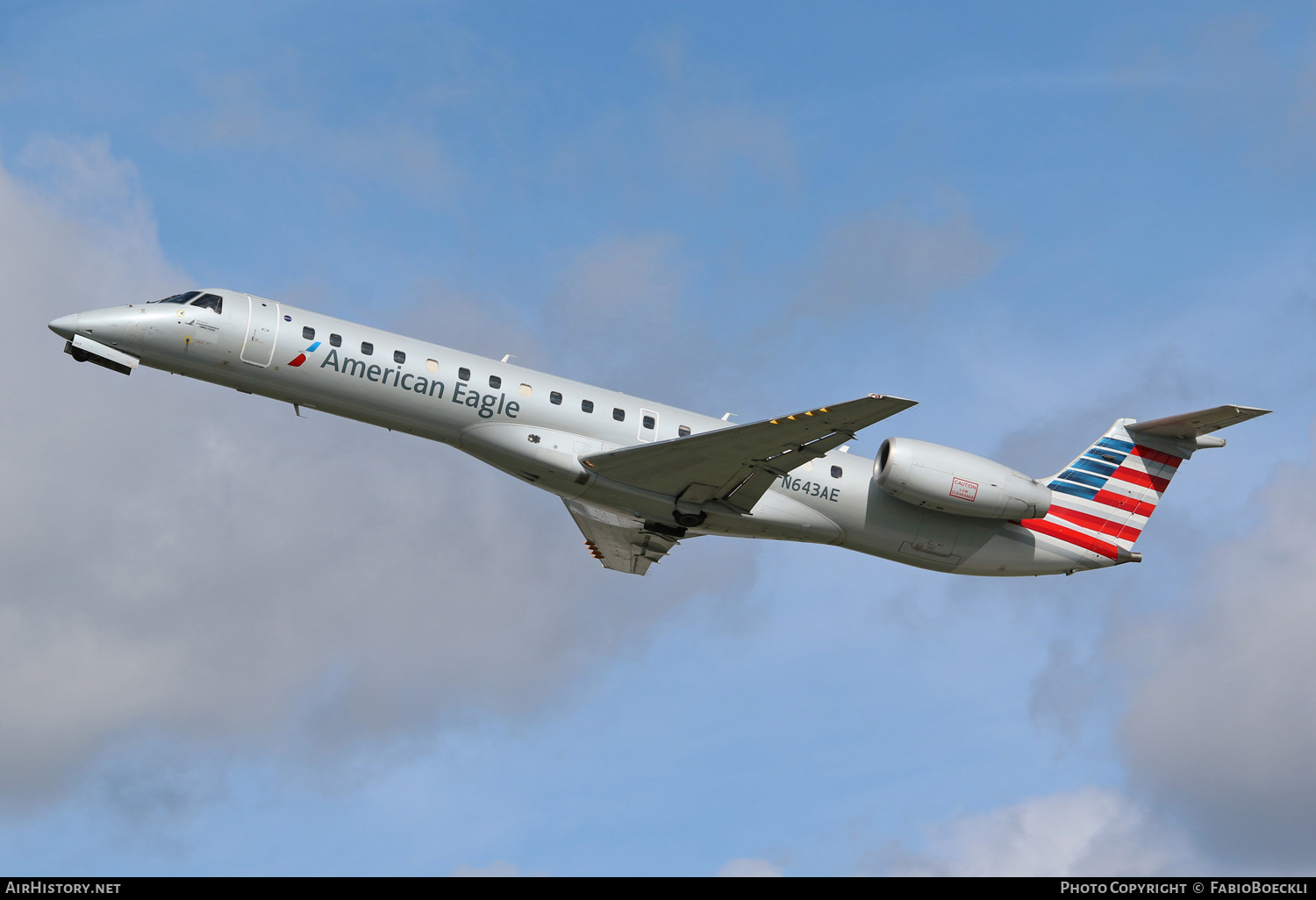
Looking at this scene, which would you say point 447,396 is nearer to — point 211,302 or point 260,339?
point 260,339

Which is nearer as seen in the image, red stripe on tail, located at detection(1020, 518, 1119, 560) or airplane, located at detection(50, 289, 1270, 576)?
airplane, located at detection(50, 289, 1270, 576)

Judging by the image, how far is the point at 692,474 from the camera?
28.6 m

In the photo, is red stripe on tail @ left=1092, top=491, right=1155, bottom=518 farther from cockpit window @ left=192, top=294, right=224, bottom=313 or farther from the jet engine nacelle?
cockpit window @ left=192, top=294, right=224, bottom=313

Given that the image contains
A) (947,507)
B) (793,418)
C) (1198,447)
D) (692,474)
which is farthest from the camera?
(1198,447)

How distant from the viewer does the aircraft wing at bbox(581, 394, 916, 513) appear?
26469 millimetres

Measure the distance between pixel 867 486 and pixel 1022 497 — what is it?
3.56 metres

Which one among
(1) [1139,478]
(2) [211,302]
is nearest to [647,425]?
(2) [211,302]

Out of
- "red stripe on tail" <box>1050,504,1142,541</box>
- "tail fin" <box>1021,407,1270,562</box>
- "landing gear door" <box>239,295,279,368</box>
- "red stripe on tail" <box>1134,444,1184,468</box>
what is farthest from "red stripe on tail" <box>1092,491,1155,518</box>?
"landing gear door" <box>239,295,279,368</box>

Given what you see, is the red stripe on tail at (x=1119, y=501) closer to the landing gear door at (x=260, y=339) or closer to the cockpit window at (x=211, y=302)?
the landing gear door at (x=260, y=339)

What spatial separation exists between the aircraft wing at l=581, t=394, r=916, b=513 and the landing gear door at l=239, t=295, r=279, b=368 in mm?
7038
